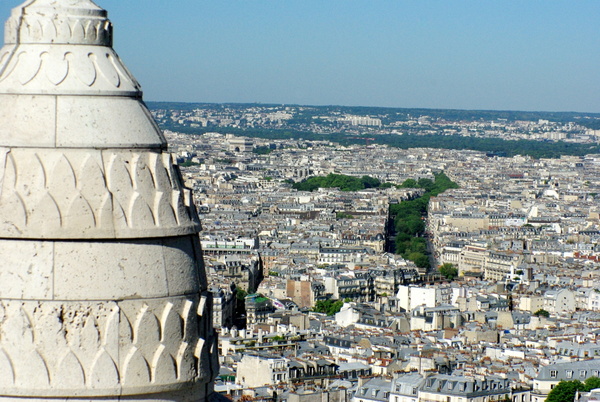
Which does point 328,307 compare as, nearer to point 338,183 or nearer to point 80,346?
point 80,346

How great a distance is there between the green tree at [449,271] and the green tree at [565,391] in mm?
36642

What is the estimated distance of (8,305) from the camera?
468 centimetres

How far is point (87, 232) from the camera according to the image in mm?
4703

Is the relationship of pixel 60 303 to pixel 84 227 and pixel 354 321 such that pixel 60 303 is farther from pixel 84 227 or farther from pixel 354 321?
pixel 354 321

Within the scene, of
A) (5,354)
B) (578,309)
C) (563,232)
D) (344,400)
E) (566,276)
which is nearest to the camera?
(5,354)

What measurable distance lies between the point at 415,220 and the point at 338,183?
1821 inches

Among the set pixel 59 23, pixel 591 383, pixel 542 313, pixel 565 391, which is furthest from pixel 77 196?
pixel 542 313

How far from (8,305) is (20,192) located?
0.34m

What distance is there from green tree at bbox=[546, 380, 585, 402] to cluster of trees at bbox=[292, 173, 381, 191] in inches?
4297

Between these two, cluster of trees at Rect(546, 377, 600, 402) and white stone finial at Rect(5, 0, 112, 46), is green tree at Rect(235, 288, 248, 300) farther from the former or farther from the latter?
white stone finial at Rect(5, 0, 112, 46)

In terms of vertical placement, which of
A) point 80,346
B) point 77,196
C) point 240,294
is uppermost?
point 77,196

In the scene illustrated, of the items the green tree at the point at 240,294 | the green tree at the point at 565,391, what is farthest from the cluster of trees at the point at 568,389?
the green tree at the point at 240,294

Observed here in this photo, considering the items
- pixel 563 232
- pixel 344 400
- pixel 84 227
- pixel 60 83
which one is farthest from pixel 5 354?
pixel 563 232

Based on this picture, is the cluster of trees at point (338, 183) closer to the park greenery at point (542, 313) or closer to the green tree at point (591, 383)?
the park greenery at point (542, 313)
